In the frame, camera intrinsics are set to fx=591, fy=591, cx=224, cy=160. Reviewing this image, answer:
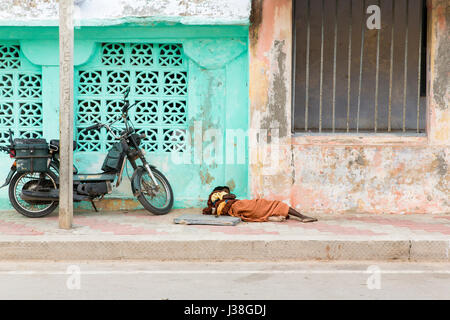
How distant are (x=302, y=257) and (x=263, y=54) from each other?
9.37 feet

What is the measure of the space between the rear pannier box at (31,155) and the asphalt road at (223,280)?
1.69m

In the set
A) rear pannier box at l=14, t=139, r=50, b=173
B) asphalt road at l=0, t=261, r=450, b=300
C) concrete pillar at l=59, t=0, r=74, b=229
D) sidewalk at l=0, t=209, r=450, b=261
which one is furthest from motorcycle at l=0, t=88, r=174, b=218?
asphalt road at l=0, t=261, r=450, b=300

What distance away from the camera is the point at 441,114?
7691 mm

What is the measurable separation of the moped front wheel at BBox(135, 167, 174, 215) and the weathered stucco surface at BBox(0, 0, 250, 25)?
199cm

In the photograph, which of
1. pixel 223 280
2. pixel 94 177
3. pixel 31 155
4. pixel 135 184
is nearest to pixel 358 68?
pixel 135 184

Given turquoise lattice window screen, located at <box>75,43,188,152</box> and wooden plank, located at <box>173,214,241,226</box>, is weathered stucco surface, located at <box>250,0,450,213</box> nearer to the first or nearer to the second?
wooden plank, located at <box>173,214,241,226</box>

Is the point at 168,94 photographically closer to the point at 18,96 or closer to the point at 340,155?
the point at 18,96

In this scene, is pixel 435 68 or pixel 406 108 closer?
pixel 435 68

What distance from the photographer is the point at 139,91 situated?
7.93m

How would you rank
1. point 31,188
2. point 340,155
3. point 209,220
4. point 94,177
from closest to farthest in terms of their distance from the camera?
point 209,220 < point 31,188 < point 94,177 < point 340,155

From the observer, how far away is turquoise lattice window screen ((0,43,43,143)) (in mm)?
7906

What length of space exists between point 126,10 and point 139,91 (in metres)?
1.06

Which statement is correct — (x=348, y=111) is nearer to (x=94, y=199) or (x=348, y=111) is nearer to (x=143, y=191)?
(x=143, y=191)
